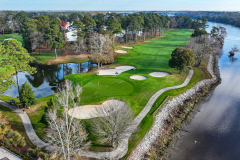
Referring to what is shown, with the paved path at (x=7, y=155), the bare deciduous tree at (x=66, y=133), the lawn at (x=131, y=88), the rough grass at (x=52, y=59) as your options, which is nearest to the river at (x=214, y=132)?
the lawn at (x=131, y=88)

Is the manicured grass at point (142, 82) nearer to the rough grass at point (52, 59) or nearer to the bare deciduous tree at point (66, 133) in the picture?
the bare deciduous tree at point (66, 133)

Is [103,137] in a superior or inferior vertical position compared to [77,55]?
inferior

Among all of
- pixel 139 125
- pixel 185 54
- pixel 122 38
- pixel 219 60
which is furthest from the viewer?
pixel 122 38

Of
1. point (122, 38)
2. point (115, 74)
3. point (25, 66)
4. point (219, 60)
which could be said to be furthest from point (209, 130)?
point (122, 38)

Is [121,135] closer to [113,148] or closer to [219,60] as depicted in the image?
[113,148]

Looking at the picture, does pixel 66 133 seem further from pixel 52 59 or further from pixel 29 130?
pixel 52 59

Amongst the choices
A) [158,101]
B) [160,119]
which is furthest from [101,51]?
[160,119]

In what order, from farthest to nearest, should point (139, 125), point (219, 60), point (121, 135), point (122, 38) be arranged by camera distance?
point (122, 38)
point (219, 60)
point (139, 125)
point (121, 135)
